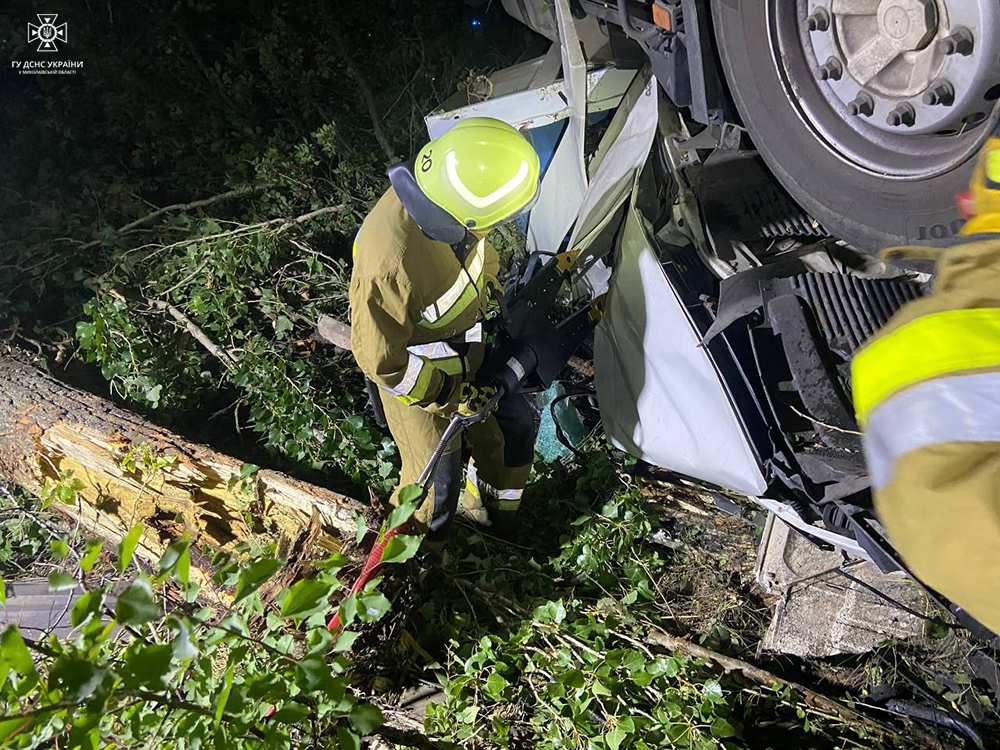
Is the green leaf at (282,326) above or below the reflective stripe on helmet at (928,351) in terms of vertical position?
below

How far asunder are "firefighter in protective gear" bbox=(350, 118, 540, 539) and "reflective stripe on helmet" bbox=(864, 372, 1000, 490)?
169 cm

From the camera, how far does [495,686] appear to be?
6.85 ft

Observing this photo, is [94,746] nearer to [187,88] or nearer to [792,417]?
[792,417]

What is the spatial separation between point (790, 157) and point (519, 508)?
7.05ft

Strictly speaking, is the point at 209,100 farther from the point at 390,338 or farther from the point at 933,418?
the point at 933,418

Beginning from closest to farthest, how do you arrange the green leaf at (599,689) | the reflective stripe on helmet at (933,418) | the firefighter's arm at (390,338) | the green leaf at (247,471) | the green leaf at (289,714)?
the reflective stripe on helmet at (933,418), the green leaf at (289,714), the green leaf at (599,689), the firefighter's arm at (390,338), the green leaf at (247,471)

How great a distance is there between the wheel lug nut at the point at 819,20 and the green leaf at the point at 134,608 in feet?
5.86

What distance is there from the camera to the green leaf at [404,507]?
1.26 m

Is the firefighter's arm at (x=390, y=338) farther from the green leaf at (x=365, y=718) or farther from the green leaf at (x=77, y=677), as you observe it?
the green leaf at (x=77, y=677)

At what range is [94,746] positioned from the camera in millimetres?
1002

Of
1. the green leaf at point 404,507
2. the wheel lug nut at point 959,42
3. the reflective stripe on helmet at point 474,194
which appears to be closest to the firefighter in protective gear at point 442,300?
the reflective stripe on helmet at point 474,194

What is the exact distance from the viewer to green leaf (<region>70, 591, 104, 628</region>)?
3.18 feet

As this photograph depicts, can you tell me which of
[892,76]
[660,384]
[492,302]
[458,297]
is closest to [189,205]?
[492,302]

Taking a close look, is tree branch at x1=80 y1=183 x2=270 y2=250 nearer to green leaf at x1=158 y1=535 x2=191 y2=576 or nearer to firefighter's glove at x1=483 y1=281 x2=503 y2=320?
firefighter's glove at x1=483 y1=281 x2=503 y2=320
